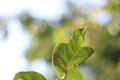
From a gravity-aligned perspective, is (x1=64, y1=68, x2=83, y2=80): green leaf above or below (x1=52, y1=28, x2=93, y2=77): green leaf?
below

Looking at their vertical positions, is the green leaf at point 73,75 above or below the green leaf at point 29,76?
below

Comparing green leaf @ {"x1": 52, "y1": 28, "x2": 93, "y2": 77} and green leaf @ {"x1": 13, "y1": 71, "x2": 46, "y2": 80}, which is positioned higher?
green leaf @ {"x1": 52, "y1": 28, "x2": 93, "y2": 77}

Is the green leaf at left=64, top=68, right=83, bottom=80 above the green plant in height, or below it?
below

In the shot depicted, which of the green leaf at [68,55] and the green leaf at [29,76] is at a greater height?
the green leaf at [68,55]

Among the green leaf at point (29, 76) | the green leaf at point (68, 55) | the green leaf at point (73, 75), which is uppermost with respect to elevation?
the green leaf at point (68, 55)

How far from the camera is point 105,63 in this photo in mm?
3678

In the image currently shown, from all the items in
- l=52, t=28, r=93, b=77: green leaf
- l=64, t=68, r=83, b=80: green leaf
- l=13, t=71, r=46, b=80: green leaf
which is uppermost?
l=52, t=28, r=93, b=77: green leaf

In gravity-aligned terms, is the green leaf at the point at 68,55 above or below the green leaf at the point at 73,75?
above

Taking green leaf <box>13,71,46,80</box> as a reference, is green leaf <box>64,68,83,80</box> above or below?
below

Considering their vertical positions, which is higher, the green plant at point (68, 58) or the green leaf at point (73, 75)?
the green plant at point (68, 58)

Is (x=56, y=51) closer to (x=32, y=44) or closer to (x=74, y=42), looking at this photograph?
(x=74, y=42)

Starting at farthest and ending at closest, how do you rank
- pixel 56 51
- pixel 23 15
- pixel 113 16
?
pixel 23 15, pixel 113 16, pixel 56 51

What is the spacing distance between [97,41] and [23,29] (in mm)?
1234

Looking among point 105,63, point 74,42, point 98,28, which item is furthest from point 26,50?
point 74,42
